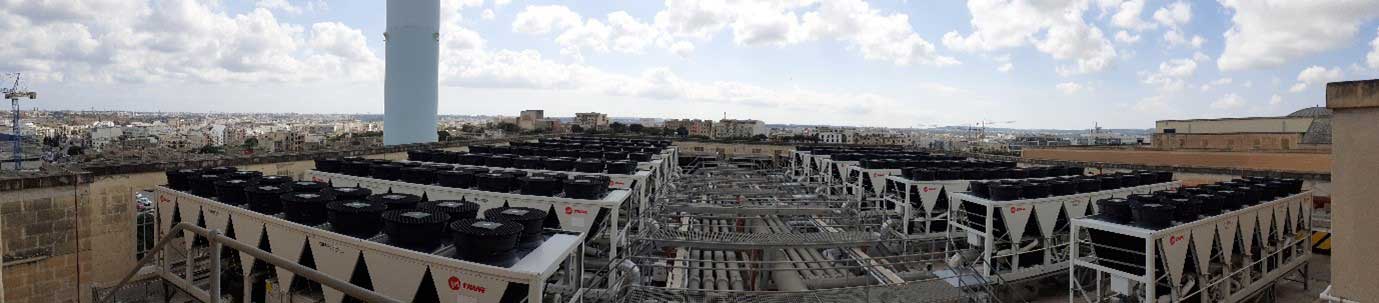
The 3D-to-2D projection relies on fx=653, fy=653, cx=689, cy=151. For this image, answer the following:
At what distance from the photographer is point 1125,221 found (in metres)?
12.6

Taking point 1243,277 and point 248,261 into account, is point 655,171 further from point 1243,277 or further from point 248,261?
point 1243,277

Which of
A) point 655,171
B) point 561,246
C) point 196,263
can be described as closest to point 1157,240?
point 561,246

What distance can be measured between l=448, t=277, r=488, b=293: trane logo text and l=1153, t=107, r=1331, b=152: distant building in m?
45.8

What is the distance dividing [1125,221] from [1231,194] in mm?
5511

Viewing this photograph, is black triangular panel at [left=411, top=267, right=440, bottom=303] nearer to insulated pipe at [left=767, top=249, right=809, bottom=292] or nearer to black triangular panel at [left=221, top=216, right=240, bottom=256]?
black triangular panel at [left=221, top=216, right=240, bottom=256]

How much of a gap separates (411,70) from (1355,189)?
41.2 metres

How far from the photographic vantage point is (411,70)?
3972 centimetres

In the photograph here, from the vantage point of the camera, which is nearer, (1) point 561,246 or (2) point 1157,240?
(1) point 561,246

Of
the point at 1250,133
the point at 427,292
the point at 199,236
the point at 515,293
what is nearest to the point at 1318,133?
the point at 1250,133

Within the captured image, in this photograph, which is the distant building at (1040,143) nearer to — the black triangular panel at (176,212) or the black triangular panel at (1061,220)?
the black triangular panel at (1061,220)

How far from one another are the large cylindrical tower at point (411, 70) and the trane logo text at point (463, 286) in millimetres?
35094

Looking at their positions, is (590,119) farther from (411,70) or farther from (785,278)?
(785,278)

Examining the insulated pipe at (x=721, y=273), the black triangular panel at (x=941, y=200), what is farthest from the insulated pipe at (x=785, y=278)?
the black triangular panel at (x=941, y=200)

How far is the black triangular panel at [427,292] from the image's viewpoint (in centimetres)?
781
